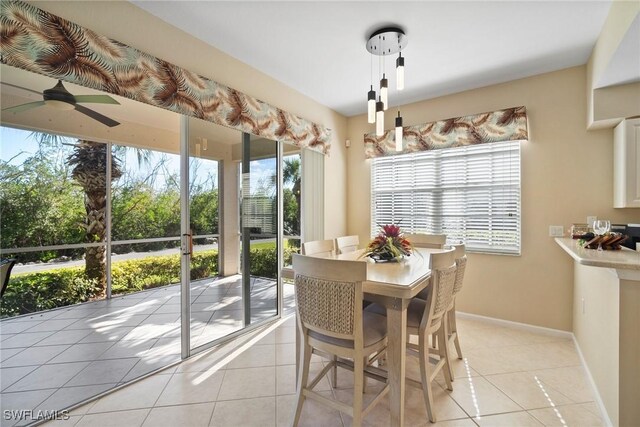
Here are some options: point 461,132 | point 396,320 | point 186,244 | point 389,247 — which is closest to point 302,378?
point 396,320

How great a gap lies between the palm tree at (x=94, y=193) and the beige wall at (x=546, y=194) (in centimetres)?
522

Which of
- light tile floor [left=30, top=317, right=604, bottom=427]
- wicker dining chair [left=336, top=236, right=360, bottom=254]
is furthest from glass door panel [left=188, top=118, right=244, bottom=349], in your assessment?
wicker dining chair [left=336, top=236, right=360, bottom=254]

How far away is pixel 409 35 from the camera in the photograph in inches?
93.2

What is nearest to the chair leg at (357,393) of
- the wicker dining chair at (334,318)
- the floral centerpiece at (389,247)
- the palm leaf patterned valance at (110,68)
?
the wicker dining chair at (334,318)

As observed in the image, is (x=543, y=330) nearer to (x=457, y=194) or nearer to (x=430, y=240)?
(x=430, y=240)

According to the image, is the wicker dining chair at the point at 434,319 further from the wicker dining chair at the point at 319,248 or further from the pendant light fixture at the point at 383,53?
the pendant light fixture at the point at 383,53

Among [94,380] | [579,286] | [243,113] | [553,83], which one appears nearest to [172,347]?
[94,380]

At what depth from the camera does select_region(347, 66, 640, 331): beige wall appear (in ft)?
8.98

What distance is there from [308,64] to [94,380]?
335cm

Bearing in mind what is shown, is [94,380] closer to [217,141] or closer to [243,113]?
[217,141]

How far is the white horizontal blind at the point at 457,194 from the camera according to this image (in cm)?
319

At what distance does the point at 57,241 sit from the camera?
3.73m

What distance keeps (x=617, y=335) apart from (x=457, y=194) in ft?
7.20

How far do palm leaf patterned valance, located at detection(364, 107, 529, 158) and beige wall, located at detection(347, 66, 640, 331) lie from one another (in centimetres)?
13
